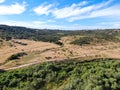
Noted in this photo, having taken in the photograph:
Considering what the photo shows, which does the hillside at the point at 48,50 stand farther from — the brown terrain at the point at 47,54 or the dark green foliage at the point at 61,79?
the dark green foliage at the point at 61,79

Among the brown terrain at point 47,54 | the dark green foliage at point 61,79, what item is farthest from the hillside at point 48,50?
the dark green foliage at point 61,79

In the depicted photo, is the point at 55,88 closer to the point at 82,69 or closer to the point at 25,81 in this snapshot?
the point at 25,81

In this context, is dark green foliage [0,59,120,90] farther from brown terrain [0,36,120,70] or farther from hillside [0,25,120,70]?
hillside [0,25,120,70]

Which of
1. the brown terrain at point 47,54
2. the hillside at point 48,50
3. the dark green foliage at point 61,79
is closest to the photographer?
the dark green foliage at point 61,79

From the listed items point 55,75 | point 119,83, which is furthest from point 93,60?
point 119,83

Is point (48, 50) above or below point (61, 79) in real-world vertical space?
below

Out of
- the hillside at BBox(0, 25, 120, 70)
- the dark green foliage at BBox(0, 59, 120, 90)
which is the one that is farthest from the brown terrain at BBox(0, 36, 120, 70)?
the dark green foliage at BBox(0, 59, 120, 90)

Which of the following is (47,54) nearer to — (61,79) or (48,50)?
(48,50)

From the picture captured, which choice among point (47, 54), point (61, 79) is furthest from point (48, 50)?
point (61, 79)
